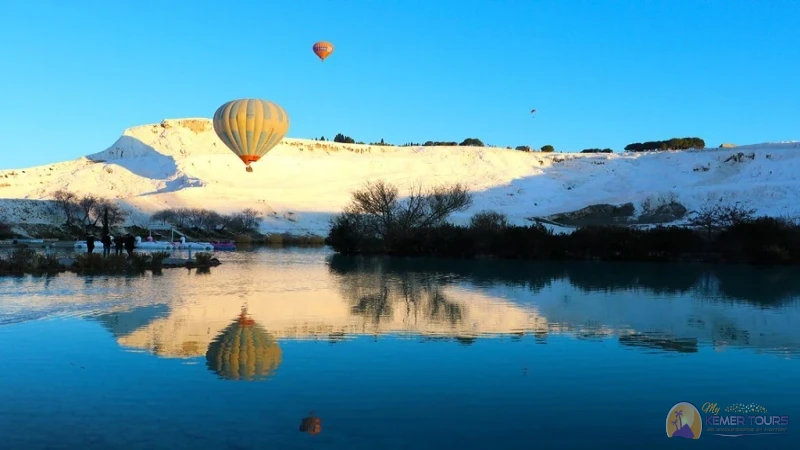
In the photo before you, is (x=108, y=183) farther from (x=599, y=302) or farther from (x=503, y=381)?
(x=503, y=381)

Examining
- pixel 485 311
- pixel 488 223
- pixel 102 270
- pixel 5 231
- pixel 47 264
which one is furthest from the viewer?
pixel 5 231

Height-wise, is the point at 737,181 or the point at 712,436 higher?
the point at 737,181

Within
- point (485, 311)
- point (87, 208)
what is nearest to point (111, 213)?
point (87, 208)

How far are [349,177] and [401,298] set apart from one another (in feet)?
255

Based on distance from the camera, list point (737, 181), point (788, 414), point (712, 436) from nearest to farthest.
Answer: point (712, 436)
point (788, 414)
point (737, 181)

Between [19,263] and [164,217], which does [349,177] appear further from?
[19,263]

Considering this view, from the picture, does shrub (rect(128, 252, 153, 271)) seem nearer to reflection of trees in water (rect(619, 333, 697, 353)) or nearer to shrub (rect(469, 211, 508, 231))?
reflection of trees in water (rect(619, 333, 697, 353))

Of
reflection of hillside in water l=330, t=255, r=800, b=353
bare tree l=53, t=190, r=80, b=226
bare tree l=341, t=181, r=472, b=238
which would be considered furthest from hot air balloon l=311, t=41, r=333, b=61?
bare tree l=53, t=190, r=80, b=226

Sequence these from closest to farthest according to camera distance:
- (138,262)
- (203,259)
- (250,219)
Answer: (138,262) < (203,259) < (250,219)

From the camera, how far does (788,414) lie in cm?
685

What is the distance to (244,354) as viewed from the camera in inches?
365

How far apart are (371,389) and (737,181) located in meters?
77.6

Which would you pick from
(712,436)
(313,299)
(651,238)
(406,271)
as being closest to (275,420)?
(712,436)

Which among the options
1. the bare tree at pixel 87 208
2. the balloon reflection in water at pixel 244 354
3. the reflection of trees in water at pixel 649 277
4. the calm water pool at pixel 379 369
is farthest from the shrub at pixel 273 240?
the balloon reflection in water at pixel 244 354
